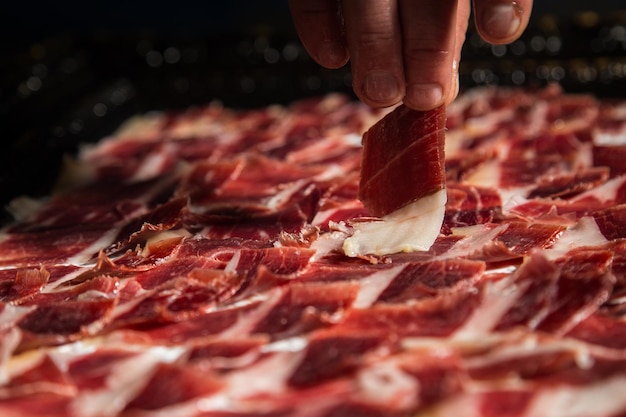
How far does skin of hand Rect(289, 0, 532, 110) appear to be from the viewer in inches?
87.4

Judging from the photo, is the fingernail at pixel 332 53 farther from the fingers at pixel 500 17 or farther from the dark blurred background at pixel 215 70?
the dark blurred background at pixel 215 70

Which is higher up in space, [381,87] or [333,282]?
[381,87]

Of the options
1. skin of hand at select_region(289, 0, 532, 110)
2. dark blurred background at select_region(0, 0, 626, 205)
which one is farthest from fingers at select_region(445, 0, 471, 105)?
dark blurred background at select_region(0, 0, 626, 205)

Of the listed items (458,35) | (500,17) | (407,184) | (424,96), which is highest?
(500,17)

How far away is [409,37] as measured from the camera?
7.41 feet

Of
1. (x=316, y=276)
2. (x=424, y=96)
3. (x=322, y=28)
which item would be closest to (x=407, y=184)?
(x=424, y=96)

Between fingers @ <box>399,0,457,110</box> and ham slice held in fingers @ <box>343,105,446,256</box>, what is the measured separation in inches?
7.7

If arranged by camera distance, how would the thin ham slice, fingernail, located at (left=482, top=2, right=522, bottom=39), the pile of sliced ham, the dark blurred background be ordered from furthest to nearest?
the dark blurred background, the thin ham slice, fingernail, located at (left=482, top=2, right=522, bottom=39), the pile of sliced ham

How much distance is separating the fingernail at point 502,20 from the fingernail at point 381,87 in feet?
0.98

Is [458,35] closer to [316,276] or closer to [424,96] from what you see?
[424,96]

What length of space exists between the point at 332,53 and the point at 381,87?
0.25 m

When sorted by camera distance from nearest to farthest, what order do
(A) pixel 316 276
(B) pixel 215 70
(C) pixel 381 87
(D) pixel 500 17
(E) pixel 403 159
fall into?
(D) pixel 500 17 → (C) pixel 381 87 → (A) pixel 316 276 → (E) pixel 403 159 → (B) pixel 215 70

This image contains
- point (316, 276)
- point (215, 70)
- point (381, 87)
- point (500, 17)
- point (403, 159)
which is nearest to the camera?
point (500, 17)

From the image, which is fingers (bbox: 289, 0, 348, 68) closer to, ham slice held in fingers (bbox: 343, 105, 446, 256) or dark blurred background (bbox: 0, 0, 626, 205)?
ham slice held in fingers (bbox: 343, 105, 446, 256)
